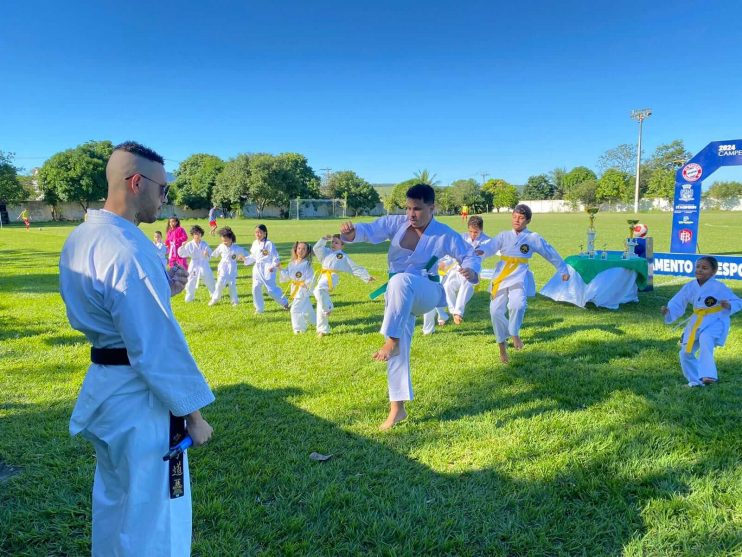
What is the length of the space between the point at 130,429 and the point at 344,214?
80.1m

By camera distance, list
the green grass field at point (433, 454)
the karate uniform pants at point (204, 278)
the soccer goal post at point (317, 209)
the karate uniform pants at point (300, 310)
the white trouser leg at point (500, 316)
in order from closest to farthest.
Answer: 1. the green grass field at point (433, 454)
2. the white trouser leg at point (500, 316)
3. the karate uniform pants at point (300, 310)
4. the karate uniform pants at point (204, 278)
5. the soccer goal post at point (317, 209)

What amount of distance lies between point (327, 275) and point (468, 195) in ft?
288

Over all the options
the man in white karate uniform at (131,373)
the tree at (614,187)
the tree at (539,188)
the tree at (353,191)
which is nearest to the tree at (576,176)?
the tree at (539,188)

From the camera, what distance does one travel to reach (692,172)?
496 inches

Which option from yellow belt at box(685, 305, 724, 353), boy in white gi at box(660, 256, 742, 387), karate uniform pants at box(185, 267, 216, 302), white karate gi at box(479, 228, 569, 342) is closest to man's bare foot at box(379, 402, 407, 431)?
white karate gi at box(479, 228, 569, 342)

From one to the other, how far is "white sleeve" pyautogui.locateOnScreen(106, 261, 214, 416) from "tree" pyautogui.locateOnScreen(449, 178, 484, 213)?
A: 90.7 meters

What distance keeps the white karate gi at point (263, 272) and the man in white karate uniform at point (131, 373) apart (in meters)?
7.64

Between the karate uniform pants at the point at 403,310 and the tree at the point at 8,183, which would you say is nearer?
the karate uniform pants at the point at 403,310

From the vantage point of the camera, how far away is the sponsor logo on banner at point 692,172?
490 inches

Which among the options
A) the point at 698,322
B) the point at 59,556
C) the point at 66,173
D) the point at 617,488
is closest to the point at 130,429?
the point at 59,556

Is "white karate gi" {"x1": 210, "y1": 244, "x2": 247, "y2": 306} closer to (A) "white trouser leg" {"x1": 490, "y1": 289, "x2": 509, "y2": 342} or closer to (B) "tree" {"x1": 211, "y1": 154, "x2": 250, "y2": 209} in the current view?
(A) "white trouser leg" {"x1": 490, "y1": 289, "x2": 509, "y2": 342}

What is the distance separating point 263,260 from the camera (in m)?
9.71

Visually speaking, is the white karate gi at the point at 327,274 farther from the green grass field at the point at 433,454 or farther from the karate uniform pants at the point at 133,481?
the karate uniform pants at the point at 133,481

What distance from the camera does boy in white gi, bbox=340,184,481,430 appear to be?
4086 millimetres
